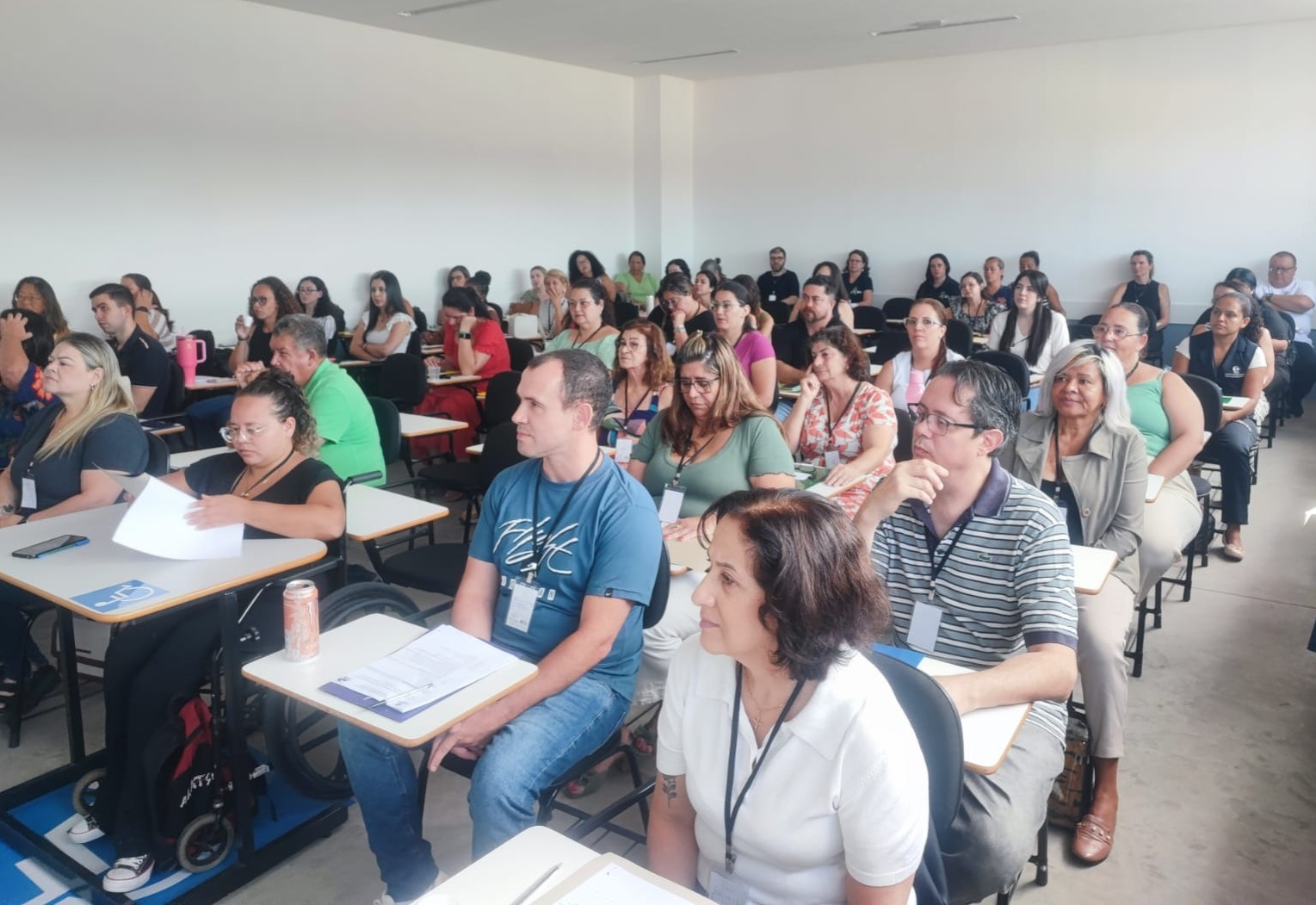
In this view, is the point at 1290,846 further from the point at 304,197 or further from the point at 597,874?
the point at 304,197

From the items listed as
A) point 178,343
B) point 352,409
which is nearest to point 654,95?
point 178,343

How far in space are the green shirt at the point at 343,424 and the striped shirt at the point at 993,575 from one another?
2138 millimetres

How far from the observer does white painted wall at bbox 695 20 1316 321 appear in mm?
8617

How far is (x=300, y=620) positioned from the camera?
1840mm

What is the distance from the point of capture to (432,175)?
9.34m

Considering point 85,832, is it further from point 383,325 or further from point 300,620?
point 383,325

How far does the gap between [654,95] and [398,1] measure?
14.3ft

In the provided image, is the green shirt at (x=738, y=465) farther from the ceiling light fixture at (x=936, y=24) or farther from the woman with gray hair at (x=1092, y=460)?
the ceiling light fixture at (x=936, y=24)

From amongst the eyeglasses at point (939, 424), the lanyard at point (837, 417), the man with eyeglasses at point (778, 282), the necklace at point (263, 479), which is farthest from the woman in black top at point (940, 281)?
the necklace at point (263, 479)

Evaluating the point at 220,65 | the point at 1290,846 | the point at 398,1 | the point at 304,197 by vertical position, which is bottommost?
the point at 1290,846

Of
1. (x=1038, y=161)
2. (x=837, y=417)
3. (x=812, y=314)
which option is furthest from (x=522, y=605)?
(x=1038, y=161)

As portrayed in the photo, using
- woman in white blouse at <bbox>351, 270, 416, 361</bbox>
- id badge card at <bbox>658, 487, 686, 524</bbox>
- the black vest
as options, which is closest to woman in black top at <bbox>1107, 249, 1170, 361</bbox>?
the black vest

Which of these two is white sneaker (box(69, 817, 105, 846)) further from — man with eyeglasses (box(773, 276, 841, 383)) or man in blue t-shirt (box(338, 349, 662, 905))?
man with eyeglasses (box(773, 276, 841, 383))

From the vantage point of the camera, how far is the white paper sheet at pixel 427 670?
1.71m
